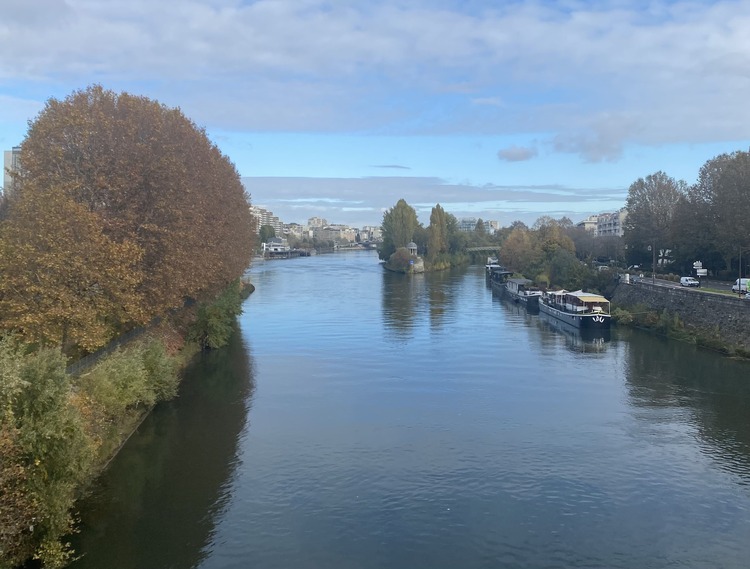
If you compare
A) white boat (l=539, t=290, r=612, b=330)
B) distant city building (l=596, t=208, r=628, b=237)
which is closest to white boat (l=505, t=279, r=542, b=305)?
white boat (l=539, t=290, r=612, b=330)

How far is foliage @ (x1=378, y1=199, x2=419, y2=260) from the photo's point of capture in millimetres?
111875

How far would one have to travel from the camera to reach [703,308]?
39.9 meters

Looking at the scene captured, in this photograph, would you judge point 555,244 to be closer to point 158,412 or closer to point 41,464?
point 158,412

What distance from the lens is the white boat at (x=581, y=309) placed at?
141 ft

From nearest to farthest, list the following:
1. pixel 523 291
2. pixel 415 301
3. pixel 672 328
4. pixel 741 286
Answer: pixel 741 286 → pixel 672 328 → pixel 415 301 → pixel 523 291

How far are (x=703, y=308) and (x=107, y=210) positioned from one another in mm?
34175

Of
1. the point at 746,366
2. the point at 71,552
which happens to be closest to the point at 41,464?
the point at 71,552

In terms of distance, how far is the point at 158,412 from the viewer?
23.5 m

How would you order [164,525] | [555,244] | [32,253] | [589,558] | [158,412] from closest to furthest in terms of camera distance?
[589,558], [164,525], [32,253], [158,412], [555,244]

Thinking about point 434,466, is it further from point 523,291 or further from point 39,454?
point 523,291

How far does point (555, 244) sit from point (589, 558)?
65.5 metres

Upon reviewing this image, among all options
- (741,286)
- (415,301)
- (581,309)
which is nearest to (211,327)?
(581,309)

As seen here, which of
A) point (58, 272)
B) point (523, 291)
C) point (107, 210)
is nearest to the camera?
point (58, 272)

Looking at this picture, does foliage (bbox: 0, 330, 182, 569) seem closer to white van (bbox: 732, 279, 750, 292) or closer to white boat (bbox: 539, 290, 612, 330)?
white boat (bbox: 539, 290, 612, 330)
